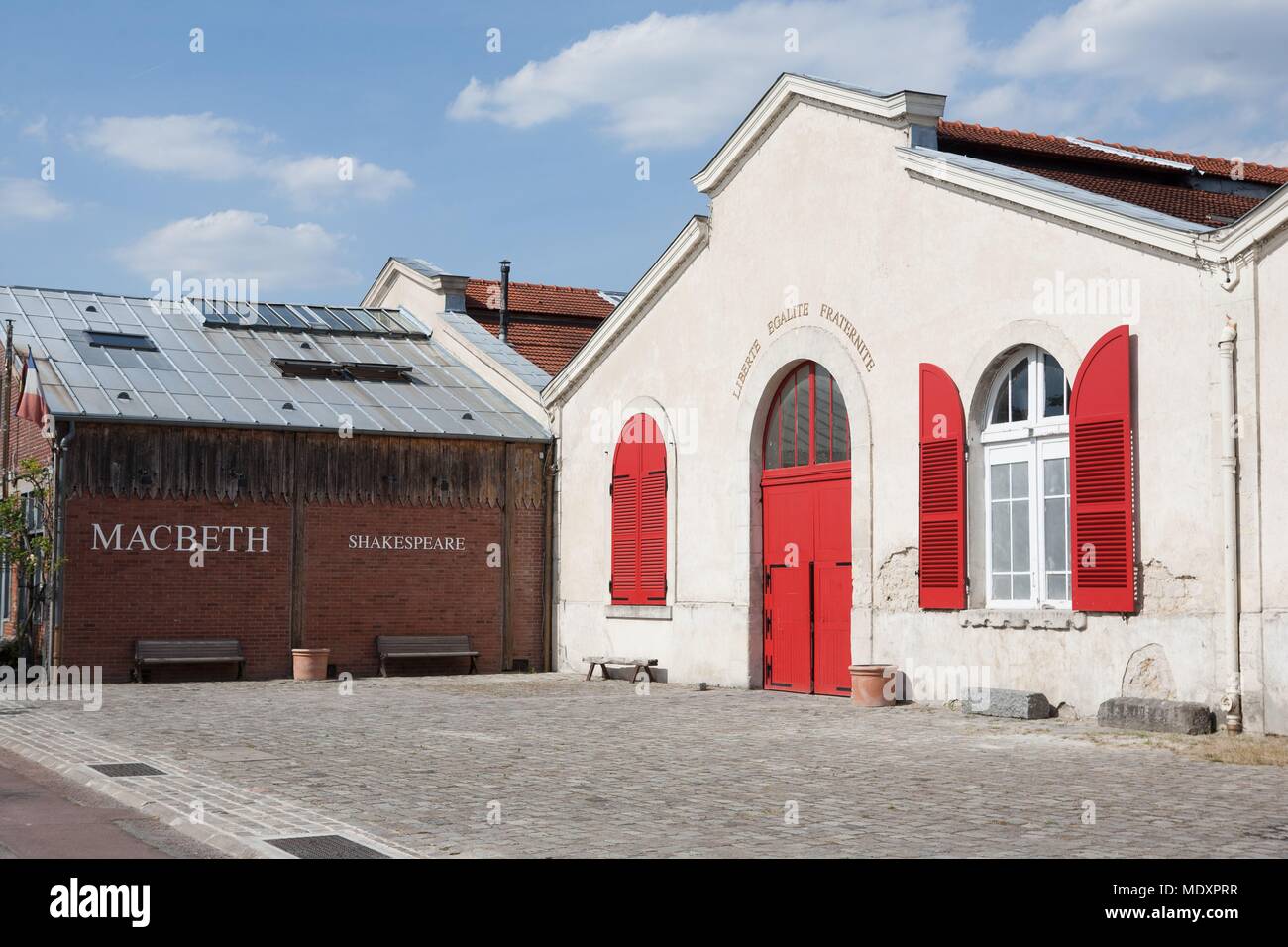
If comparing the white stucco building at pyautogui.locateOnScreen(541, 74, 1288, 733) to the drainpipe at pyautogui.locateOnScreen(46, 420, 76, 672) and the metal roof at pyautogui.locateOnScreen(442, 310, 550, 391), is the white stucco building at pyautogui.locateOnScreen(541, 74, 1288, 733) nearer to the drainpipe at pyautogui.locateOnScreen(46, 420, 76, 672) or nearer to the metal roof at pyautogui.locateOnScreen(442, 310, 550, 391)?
the metal roof at pyautogui.locateOnScreen(442, 310, 550, 391)

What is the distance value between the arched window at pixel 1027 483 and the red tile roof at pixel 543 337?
1690 cm

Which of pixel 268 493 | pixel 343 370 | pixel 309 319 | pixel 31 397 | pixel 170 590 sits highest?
pixel 309 319

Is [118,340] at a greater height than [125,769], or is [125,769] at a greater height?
[118,340]

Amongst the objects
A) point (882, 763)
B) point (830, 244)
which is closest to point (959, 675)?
point (882, 763)

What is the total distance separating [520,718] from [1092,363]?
23.5 ft

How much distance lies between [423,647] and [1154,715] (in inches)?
525

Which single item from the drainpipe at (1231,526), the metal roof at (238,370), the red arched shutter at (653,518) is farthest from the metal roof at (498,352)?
the drainpipe at (1231,526)

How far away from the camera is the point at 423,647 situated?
23344 mm

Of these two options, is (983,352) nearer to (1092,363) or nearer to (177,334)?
(1092,363)

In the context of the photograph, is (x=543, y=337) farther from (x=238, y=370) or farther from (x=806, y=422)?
(x=806, y=422)

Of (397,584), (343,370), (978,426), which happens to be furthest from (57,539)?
(978,426)

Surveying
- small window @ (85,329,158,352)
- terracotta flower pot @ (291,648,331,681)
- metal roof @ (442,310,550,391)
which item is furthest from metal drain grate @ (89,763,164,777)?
metal roof @ (442,310,550,391)

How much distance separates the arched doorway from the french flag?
35.3 ft

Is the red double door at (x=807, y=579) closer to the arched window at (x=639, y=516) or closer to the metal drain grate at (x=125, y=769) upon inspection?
the arched window at (x=639, y=516)
